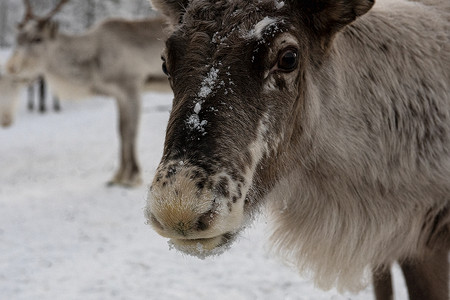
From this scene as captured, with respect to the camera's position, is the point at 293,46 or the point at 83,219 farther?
the point at 83,219

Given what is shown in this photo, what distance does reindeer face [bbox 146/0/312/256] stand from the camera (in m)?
1.69

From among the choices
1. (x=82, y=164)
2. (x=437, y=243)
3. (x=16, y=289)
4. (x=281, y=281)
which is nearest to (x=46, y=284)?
(x=16, y=289)

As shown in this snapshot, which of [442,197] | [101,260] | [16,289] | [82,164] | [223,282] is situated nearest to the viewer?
[442,197]

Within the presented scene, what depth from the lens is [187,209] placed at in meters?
1.64

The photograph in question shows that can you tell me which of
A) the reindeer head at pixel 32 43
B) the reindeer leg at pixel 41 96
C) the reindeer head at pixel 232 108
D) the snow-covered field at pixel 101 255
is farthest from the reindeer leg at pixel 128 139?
the reindeer leg at pixel 41 96

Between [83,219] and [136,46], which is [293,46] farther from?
[136,46]

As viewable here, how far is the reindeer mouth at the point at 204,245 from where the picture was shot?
1759 millimetres

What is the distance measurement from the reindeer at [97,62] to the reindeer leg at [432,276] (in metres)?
6.73

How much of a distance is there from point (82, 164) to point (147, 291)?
7784mm

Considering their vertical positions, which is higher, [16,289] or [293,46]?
[293,46]

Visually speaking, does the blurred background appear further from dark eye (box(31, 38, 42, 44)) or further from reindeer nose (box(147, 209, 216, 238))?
reindeer nose (box(147, 209, 216, 238))

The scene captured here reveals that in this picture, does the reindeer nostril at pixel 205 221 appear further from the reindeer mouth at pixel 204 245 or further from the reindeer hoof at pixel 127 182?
the reindeer hoof at pixel 127 182

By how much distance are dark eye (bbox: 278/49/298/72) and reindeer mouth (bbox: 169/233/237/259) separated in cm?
75

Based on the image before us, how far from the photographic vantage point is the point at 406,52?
2602 millimetres
